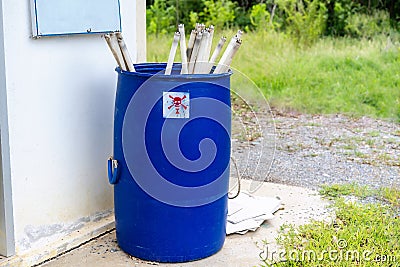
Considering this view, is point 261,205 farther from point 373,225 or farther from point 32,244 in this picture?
point 32,244

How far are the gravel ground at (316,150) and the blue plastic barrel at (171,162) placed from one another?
1025 millimetres

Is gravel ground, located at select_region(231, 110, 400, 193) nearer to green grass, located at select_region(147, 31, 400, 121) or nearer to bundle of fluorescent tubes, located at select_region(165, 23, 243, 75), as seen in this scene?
green grass, located at select_region(147, 31, 400, 121)

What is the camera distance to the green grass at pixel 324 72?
6.61 m

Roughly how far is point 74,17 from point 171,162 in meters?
0.81

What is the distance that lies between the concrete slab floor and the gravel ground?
411mm

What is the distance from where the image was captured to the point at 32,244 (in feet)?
10.0

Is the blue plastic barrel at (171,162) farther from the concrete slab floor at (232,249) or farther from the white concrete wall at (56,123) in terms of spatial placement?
the white concrete wall at (56,123)

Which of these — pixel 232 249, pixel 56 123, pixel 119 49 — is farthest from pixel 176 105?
pixel 232 249

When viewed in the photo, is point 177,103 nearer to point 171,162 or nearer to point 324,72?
point 171,162

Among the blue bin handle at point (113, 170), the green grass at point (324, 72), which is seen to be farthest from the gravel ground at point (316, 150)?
the blue bin handle at point (113, 170)

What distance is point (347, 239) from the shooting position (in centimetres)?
329

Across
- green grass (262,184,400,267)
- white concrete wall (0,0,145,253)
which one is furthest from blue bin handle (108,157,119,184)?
green grass (262,184,400,267)

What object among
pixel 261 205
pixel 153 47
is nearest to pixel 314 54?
pixel 153 47

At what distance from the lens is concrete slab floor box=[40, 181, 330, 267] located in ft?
10.1
